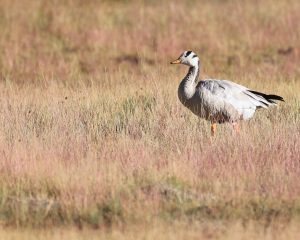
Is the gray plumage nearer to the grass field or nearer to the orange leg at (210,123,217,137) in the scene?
the orange leg at (210,123,217,137)

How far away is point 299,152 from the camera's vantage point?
1007 centimetres

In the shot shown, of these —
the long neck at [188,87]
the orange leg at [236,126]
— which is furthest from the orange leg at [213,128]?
the long neck at [188,87]

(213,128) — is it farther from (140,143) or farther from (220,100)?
(140,143)

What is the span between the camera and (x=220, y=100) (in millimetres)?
11430

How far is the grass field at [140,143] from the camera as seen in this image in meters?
8.19

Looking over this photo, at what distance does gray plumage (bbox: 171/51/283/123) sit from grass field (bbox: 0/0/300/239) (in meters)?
0.25

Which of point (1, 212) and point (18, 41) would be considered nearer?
point (1, 212)

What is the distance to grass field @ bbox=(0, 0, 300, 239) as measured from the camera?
8188mm

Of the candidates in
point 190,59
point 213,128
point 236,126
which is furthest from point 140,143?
point 190,59

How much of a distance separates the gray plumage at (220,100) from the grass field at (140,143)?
247 millimetres

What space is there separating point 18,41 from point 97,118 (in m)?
8.13

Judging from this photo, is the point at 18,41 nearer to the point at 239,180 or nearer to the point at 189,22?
the point at 189,22

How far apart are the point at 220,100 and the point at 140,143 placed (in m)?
1.45

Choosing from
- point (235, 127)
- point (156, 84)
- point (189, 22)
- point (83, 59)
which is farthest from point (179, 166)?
point (189, 22)
